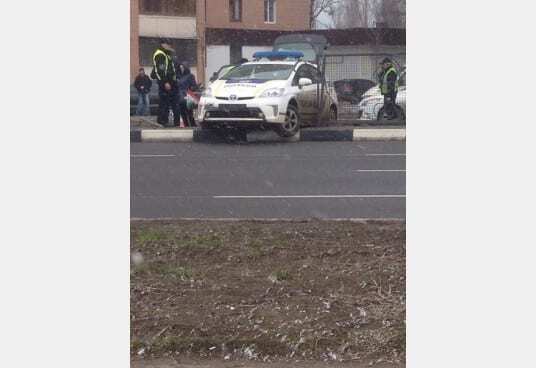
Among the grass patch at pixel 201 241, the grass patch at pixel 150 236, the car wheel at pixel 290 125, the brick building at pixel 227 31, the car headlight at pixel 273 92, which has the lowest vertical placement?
the grass patch at pixel 201 241

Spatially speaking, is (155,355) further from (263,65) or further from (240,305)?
(263,65)

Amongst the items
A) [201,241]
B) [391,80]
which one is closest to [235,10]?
[391,80]

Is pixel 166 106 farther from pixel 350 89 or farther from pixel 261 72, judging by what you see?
pixel 350 89

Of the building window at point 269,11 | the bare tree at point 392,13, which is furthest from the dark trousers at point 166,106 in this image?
the bare tree at point 392,13

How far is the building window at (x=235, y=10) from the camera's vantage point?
Result: 4840 mm

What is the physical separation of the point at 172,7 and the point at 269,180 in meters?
2.98

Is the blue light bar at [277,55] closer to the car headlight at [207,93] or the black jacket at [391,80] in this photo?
the car headlight at [207,93]

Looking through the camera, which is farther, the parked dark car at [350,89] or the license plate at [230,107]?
the license plate at [230,107]

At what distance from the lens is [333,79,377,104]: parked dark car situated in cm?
559

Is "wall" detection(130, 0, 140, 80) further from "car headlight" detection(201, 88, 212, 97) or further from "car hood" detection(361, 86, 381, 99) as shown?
"car hood" detection(361, 86, 381, 99)

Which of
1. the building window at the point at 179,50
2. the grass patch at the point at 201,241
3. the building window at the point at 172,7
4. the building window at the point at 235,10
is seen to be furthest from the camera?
the grass patch at the point at 201,241

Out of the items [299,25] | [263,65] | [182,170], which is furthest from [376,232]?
[299,25]

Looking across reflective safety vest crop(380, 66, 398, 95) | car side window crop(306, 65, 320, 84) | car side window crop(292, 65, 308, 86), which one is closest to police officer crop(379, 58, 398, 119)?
reflective safety vest crop(380, 66, 398, 95)

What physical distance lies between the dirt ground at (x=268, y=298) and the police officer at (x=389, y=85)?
953mm
